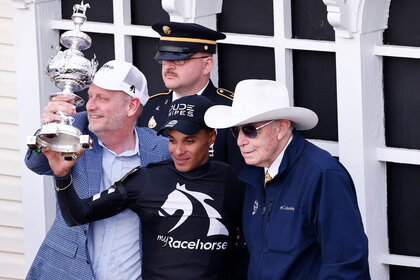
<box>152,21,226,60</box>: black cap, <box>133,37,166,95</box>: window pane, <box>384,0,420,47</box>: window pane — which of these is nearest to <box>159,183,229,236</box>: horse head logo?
<box>152,21,226,60</box>: black cap

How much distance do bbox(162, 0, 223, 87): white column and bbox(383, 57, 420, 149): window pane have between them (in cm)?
118

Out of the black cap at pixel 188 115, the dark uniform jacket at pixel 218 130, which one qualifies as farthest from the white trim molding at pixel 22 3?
the black cap at pixel 188 115

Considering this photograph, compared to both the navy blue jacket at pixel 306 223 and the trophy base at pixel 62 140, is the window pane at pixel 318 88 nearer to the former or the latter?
the navy blue jacket at pixel 306 223

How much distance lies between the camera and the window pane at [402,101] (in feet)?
22.0

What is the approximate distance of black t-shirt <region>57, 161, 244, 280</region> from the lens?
6.03 m

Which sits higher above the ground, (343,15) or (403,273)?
(343,15)

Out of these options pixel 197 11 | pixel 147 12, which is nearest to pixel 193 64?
pixel 197 11

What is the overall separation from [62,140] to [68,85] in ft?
1.19

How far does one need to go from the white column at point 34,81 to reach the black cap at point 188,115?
6.98 feet

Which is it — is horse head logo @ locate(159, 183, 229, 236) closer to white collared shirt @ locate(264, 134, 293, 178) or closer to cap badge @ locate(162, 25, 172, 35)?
white collared shirt @ locate(264, 134, 293, 178)

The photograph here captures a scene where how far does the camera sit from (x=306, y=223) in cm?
559

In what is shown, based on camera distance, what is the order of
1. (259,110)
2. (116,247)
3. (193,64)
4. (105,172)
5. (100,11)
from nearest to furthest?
(259,110)
(116,247)
(105,172)
(193,64)
(100,11)

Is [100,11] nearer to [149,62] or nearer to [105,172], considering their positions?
[149,62]

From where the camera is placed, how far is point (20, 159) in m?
8.31
